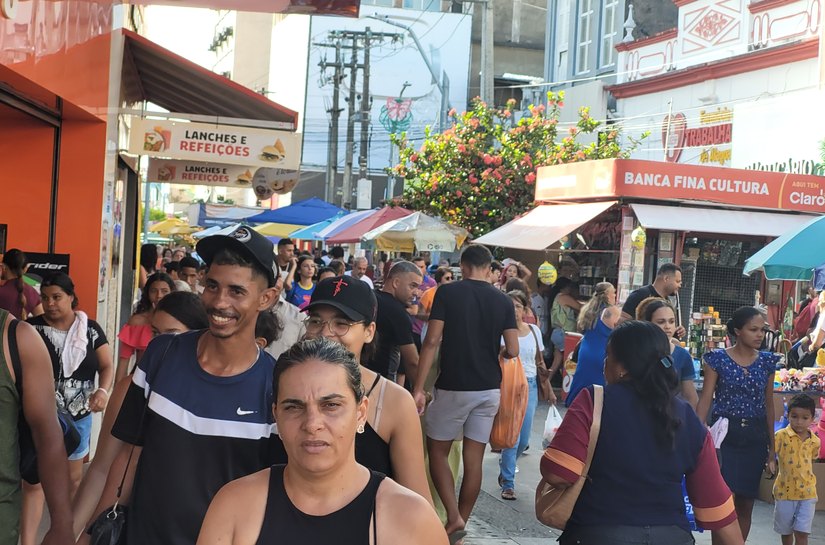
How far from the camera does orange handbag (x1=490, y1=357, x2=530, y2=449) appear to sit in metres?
8.46

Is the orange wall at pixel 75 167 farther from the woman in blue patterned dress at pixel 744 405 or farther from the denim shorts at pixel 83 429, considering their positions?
the woman in blue patterned dress at pixel 744 405

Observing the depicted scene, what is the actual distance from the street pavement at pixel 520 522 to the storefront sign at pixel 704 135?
53.6 feet

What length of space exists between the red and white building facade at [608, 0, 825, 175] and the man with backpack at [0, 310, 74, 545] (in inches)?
758

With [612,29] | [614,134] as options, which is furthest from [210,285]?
[612,29]

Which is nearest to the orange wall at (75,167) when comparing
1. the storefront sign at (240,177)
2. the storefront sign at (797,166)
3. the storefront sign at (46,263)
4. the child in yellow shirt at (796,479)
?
the storefront sign at (46,263)

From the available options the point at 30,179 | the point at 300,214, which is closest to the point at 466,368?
the point at 30,179

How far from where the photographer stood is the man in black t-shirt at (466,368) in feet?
26.3

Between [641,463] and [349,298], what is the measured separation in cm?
129

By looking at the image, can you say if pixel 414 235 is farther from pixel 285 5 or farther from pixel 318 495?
pixel 318 495

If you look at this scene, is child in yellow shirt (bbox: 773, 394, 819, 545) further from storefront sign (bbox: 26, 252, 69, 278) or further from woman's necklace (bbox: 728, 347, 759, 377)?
storefront sign (bbox: 26, 252, 69, 278)

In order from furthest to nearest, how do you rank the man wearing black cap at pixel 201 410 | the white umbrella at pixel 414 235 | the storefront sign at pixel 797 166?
the storefront sign at pixel 797 166, the white umbrella at pixel 414 235, the man wearing black cap at pixel 201 410

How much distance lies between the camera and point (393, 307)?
25.2ft

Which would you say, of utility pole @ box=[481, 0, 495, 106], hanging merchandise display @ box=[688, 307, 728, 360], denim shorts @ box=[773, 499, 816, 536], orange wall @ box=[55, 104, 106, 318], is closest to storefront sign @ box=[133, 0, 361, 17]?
orange wall @ box=[55, 104, 106, 318]

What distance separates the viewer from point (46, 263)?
938 centimetres
